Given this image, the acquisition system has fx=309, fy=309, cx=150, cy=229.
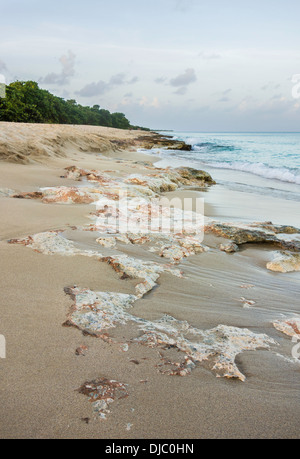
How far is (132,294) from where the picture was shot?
6.57 ft

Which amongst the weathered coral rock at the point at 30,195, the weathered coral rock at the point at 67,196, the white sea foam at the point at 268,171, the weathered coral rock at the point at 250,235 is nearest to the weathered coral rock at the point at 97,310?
the weathered coral rock at the point at 250,235

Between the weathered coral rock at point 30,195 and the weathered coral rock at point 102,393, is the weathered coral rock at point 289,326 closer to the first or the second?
the weathered coral rock at point 102,393

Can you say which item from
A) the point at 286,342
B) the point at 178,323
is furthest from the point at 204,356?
the point at 286,342

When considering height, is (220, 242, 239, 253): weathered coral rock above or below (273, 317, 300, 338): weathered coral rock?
above

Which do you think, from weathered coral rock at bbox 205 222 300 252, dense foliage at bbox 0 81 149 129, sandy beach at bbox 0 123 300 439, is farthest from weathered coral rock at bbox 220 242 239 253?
dense foliage at bbox 0 81 149 129

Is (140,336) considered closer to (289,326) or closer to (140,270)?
(140,270)

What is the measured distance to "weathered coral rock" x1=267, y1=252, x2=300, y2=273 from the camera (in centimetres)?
303

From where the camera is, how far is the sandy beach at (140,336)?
1082mm

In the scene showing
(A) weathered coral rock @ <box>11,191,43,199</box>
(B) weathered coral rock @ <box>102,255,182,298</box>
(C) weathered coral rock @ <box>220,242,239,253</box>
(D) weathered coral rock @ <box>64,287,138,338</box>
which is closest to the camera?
(D) weathered coral rock @ <box>64,287,138,338</box>

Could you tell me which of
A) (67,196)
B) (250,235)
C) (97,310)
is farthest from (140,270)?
(67,196)

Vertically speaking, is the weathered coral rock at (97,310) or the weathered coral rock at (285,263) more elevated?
the weathered coral rock at (97,310)

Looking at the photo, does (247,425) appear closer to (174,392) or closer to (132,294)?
(174,392)

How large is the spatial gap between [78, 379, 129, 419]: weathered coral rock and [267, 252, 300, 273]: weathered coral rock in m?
2.28

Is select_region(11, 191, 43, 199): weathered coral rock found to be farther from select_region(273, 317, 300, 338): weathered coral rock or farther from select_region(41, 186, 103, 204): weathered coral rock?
select_region(273, 317, 300, 338): weathered coral rock
